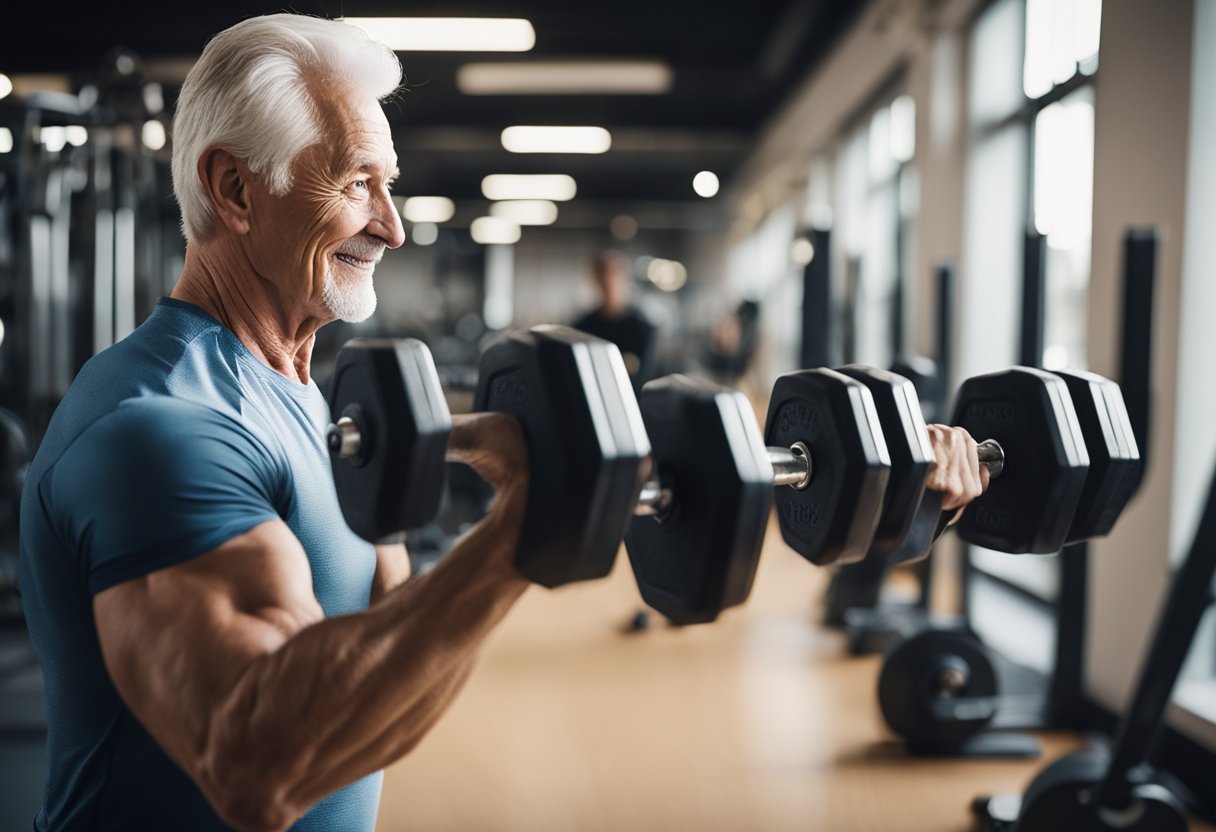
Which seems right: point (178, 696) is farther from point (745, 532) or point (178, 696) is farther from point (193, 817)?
point (745, 532)

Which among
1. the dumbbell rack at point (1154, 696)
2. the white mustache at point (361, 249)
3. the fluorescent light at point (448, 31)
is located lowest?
the dumbbell rack at point (1154, 696)

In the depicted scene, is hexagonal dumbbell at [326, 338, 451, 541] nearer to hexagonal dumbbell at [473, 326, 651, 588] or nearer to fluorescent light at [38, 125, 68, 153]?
hexagonal dumbbell at [473, 326, 651, 588]

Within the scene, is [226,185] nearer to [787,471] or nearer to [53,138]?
[787,471]

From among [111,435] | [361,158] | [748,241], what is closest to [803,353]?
[361,158]

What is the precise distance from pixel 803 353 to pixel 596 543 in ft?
11.1

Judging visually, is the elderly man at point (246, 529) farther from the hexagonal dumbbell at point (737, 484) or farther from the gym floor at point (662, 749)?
the gym floor at point (662, 749)

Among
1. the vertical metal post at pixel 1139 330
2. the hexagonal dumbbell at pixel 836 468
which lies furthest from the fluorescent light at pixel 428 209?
the hexagonal dumbbell at pixel 836 468

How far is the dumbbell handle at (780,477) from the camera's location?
804mm

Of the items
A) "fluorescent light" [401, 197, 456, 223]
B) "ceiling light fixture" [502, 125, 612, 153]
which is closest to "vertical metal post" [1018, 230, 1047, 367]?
"ceiling light fixture" [502, 125, 612, 153]

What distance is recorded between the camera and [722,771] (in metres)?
2.46

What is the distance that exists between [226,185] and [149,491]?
15.0 inches

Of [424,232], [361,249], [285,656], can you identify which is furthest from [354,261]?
[424,232]

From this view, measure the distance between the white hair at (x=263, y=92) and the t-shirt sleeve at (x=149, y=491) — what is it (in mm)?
289

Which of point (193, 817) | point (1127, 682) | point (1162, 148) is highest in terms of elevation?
point (1162, 148)
